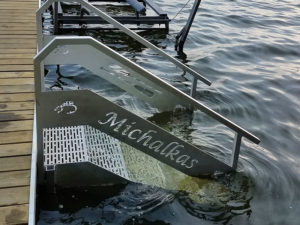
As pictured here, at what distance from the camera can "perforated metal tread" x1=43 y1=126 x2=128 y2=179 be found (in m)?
4.23

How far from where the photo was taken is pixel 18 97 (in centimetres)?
471

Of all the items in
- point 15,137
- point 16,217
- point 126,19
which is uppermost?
point 126,19

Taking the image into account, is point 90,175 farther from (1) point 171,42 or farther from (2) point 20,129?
(1) point 171,42

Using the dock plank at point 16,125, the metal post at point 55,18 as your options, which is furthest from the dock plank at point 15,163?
the metal post at point 55,18

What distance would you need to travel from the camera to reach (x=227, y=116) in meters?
6.53

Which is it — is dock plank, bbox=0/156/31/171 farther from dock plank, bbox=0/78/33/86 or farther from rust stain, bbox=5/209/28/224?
dock plank, bbox=0/78/33/86

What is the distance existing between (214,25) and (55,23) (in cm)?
433

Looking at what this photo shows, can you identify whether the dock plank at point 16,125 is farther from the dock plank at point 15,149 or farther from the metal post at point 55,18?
the metal post at point 55,18

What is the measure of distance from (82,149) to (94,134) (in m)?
0.66

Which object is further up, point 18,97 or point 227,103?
point 18,97

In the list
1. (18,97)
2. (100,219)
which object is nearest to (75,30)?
(18,97)

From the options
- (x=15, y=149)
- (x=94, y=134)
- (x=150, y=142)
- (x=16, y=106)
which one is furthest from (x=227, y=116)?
(x=15, y=149)

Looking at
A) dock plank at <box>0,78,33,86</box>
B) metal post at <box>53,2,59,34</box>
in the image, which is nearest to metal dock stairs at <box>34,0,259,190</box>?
dock plank at <box>0,78,33,86</box>

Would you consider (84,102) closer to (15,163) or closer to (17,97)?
(15,163)
